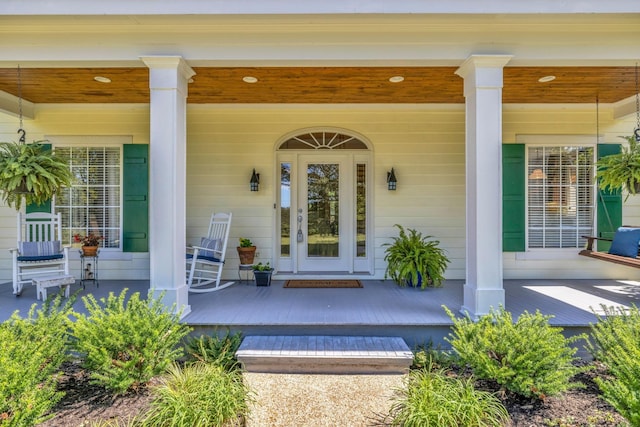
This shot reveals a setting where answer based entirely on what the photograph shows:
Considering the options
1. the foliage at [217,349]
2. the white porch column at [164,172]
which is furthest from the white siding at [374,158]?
the foliage at [217,349]

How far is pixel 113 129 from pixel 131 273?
2.13 metres

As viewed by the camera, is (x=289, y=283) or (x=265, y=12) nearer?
(x=265, y=12)

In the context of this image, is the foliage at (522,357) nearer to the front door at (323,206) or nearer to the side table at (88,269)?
the front door at (323,206)

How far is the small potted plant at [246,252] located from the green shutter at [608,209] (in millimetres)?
5049

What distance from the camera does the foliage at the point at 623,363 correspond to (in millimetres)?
2044

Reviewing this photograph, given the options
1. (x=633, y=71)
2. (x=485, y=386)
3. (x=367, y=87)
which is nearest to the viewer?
(x=485, y=386)

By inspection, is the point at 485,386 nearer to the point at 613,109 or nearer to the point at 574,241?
the point at 574,241

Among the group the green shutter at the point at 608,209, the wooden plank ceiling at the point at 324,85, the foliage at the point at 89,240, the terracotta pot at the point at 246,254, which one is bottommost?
the terracotta pot at the point at 246,254

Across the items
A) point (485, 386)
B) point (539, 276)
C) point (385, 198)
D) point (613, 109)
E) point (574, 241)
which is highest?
point (613, 109)

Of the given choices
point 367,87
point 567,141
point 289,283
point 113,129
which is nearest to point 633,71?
point 567,141

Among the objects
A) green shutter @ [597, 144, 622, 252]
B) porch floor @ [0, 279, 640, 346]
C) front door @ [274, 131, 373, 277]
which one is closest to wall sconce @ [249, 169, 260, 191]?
front door @ [274, 131, 373, 277]

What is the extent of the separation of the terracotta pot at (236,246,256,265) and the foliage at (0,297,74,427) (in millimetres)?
2495

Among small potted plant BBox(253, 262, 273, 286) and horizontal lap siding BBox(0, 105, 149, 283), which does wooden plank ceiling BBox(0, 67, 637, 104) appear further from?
small potted plant BBox(253, 262, 273, 286)

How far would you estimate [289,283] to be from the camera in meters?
5.24
